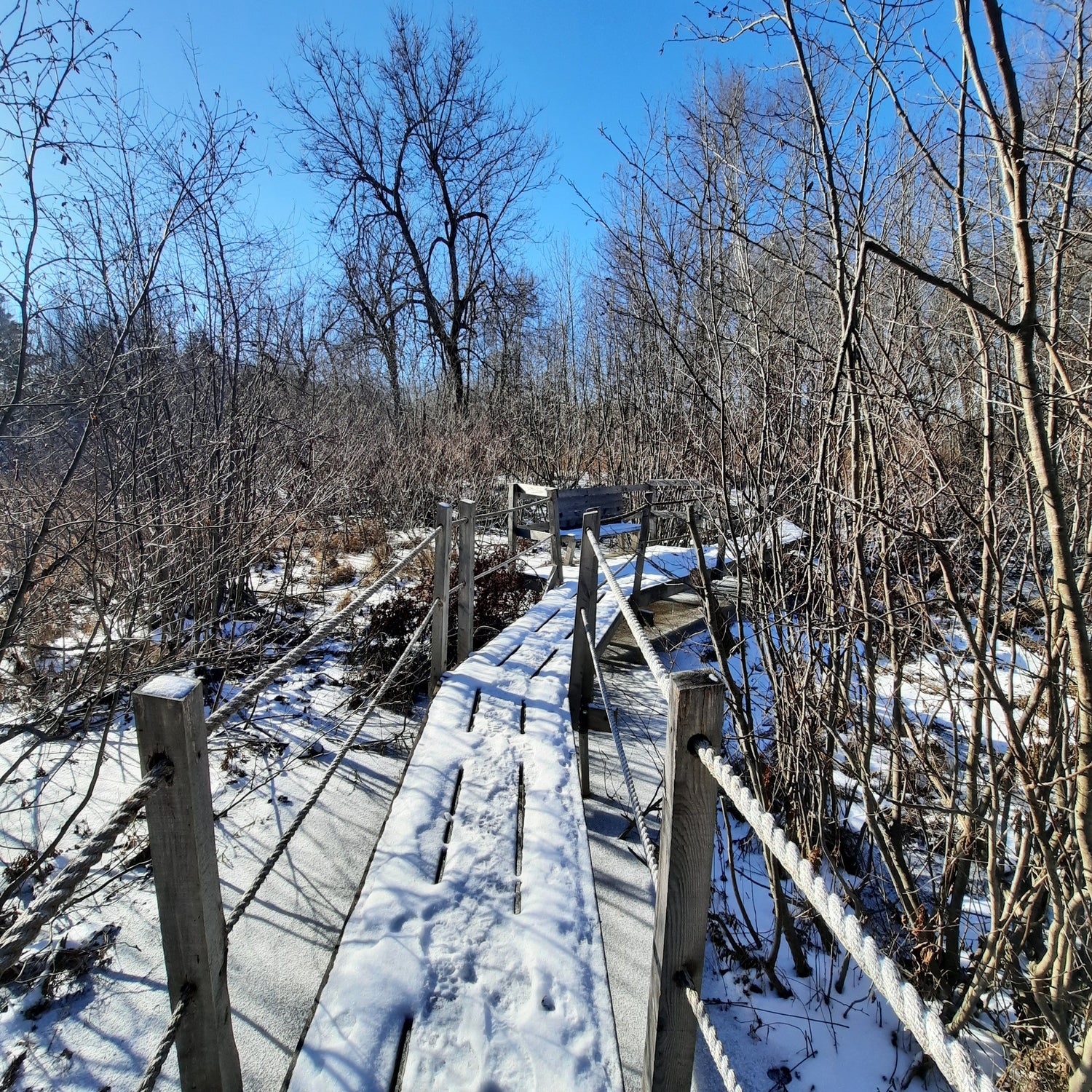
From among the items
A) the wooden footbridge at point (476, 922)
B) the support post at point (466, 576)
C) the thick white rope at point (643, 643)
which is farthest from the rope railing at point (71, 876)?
the support post at point (466, 576)

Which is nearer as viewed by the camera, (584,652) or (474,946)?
(474,946)

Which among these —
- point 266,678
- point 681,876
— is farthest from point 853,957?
point 266,678

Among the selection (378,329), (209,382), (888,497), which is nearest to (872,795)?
(888,497)

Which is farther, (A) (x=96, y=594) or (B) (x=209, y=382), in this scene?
(B) (x=209, y=382)

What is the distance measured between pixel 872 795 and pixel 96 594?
3906 mm

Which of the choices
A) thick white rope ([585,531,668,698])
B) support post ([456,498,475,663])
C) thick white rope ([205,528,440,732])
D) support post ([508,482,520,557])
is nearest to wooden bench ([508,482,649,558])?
support post ([508,482,520,557])

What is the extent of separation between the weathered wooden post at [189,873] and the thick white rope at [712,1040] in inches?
41.4

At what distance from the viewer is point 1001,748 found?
4.45 m

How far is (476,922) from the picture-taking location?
→ 214cm

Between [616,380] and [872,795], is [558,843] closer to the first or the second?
[872,795]

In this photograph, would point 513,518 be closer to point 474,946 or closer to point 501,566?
point 501,566

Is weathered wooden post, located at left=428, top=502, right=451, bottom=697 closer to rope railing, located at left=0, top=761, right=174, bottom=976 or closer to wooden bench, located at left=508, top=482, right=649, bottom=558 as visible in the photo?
wooden bench, located at left=508, top=482, right=649, bottom=558

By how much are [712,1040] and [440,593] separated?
345 centimetres

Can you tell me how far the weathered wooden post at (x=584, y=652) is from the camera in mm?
4137
